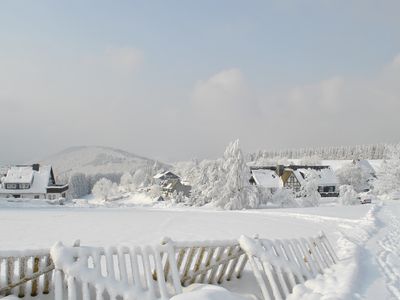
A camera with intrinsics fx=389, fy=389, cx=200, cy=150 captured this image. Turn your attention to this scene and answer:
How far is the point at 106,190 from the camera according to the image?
133 metres

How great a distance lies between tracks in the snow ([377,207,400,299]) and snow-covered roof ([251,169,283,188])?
178 ft

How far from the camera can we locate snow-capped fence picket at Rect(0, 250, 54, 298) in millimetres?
6492

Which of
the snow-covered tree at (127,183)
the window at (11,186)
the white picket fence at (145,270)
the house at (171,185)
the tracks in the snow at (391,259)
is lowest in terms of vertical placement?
the snow-covered tree at (127,183)

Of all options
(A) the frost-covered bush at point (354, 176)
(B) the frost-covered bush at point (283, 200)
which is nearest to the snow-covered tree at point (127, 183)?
(A) the frost-covered bush at point (354, 176)

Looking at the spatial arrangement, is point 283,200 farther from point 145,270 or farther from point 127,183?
point 127,183

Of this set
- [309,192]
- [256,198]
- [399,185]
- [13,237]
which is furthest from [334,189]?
[13,237]

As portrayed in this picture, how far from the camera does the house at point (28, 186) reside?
60.8 metres

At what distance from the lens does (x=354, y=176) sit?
9019cm

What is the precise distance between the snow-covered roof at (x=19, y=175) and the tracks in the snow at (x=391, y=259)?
57.4 m

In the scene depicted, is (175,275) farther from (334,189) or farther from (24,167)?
(334,189)

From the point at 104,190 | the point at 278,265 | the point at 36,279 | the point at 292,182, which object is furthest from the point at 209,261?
the point at 104,190

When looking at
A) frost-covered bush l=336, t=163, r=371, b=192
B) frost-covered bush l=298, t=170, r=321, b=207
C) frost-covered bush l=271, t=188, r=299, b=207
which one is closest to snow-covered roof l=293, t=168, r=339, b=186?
frost-covered bush l=336, t=163, r=371, b=192

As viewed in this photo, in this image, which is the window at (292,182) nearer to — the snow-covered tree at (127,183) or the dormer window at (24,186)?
the dormer window at (24,186)

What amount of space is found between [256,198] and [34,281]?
1518 inches
